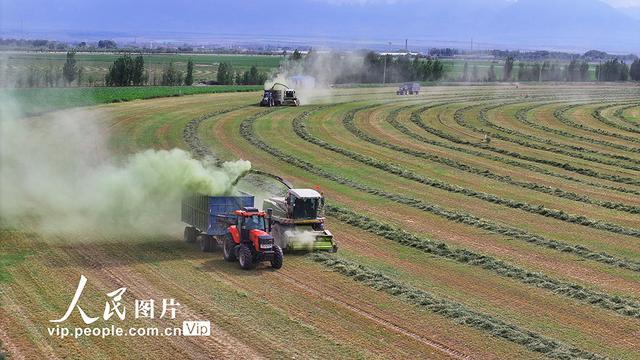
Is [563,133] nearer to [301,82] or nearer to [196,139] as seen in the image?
[196,139]

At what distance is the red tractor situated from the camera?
1265 inches

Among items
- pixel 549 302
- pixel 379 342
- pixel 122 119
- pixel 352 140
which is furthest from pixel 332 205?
pixel 122 119

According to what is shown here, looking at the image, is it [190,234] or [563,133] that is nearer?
[190,234]

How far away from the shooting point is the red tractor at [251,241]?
3212cm

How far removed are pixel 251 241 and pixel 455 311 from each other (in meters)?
8.48

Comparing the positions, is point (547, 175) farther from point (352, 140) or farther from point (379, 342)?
point (379, 342)

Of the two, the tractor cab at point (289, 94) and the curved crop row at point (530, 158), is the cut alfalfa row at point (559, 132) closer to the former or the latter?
the curved crop row at point (530, 158)

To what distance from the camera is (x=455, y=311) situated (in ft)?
91.9

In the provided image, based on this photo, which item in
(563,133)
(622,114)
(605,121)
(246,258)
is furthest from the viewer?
(622,114)

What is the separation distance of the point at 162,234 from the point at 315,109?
65.5 m

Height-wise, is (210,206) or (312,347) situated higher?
(210,206)

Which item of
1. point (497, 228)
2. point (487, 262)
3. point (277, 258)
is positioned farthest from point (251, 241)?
point (497, 228)

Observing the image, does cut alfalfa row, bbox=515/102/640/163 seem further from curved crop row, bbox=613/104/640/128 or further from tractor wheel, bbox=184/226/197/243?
tractor wheel, bbox=184/226/197/243

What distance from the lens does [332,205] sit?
45625 mm
